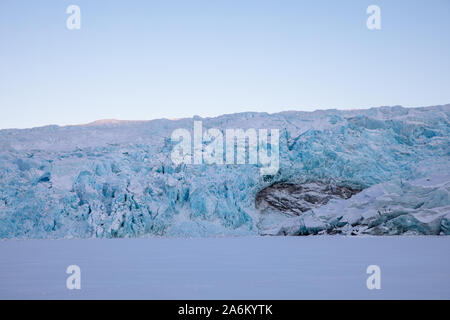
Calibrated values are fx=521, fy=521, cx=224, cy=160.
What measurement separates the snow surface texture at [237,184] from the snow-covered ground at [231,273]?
5.20 m

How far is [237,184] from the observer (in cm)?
1902

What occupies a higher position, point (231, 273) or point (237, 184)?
point (237, 184)

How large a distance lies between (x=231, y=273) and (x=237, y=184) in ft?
36.5

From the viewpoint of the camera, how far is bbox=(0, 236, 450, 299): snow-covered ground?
5.99 meters

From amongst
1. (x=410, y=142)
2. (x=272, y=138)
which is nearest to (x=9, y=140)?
(x=272, y=138)

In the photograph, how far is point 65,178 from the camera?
62.0 feet

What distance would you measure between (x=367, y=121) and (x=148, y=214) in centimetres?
987

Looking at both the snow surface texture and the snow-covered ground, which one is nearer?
the snow-covered ground

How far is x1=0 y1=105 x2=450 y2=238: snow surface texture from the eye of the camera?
57.2ft

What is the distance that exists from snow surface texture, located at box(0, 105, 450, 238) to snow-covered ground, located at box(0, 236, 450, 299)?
17.1 feet

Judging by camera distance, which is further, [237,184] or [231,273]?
[237,184]

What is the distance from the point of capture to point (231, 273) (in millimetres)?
7922
